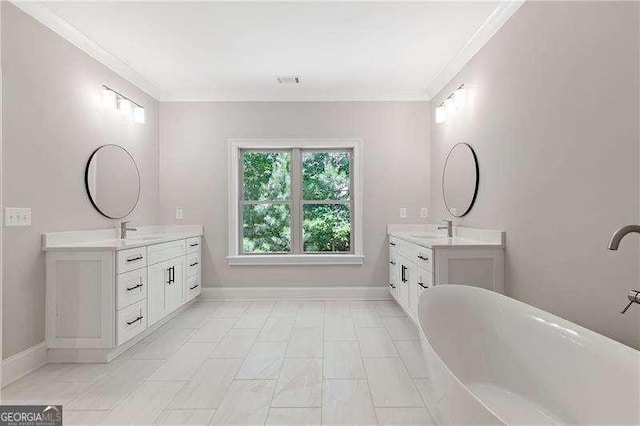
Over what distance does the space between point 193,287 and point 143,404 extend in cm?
207

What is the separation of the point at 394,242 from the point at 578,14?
2.61 meters

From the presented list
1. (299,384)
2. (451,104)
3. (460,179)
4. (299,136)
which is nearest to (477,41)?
(451,104)

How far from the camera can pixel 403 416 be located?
1843 millimetres

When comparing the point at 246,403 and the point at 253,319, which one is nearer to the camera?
the point at 246,403

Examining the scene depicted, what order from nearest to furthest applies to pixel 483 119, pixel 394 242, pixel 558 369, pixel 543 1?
pixel 558 369 → pixel 543 1 → pixel 483 119 → pixel 394 242

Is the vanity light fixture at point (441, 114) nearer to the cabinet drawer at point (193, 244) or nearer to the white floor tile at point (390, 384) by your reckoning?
the white floor tile at point (390, 384)

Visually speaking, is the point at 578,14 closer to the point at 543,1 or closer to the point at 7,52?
the point at 543,1

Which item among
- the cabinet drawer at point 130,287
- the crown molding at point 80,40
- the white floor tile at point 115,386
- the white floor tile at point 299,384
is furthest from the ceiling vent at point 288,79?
the white floor tile at point 115,386

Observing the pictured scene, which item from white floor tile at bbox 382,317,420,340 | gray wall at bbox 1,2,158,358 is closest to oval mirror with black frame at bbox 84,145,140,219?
gray wall at bbox 1,2,158,358

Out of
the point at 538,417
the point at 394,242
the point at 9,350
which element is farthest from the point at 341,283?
the point at 9,350

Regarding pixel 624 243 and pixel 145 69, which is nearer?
pixel 624 243

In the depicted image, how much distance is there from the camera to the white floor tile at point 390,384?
1987mm

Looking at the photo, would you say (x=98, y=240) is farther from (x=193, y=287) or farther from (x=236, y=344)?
(x=236, y=344)

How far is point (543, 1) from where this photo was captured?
84.2 inches
